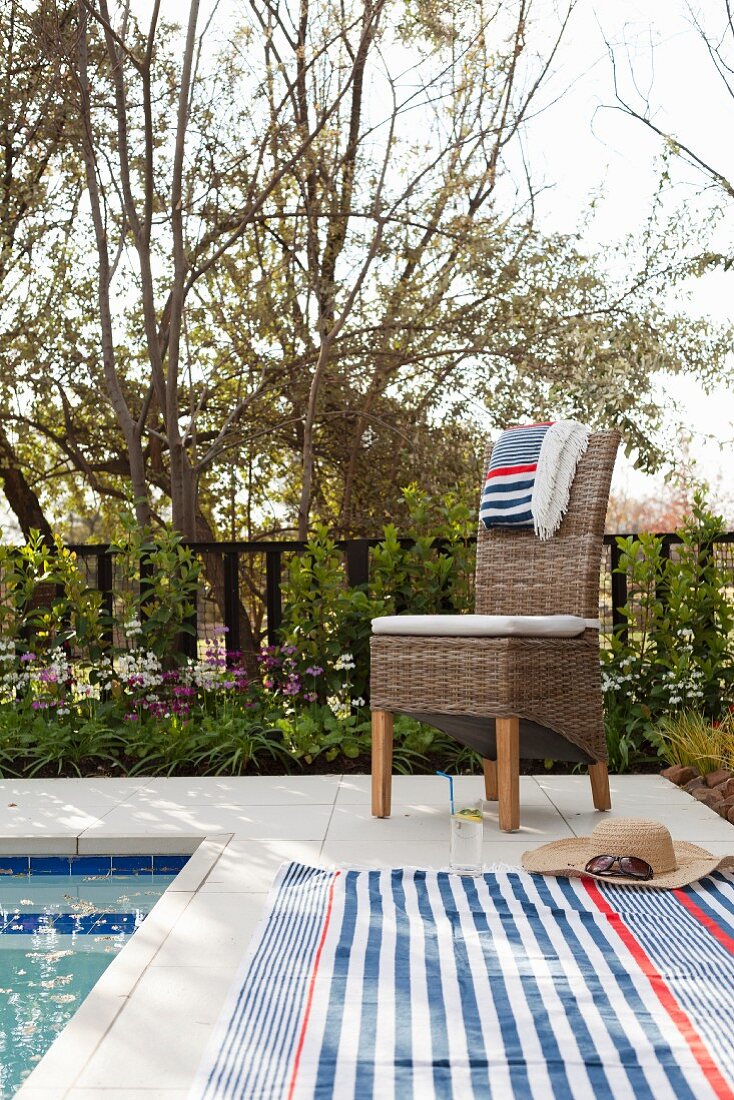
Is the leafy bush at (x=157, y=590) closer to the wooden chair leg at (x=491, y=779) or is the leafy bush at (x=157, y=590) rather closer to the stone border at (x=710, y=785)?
the wooden chair leg at (x=491, y=779)

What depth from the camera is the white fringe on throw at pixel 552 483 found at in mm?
3693

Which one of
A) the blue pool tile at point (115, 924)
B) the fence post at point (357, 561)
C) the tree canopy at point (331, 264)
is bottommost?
the blue pool tile at point (115, 924)

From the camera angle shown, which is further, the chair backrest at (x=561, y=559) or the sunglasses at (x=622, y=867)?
the chair backrest at (x=561, y=559)

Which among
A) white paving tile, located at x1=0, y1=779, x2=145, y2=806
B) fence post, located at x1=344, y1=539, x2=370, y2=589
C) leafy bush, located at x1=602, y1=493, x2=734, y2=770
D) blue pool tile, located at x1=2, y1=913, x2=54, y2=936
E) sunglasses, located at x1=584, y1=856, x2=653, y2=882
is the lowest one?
blue pool tile, located at x1=2, y1=913, x2=54, y2=936

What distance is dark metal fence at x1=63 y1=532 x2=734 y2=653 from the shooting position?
5156 millimetres

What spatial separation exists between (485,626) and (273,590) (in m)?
2.35

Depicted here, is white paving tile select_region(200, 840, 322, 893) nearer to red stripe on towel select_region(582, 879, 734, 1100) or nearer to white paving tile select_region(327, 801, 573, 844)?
white paving tile select_region(327, 801, 573, 844)

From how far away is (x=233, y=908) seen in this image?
2.45m

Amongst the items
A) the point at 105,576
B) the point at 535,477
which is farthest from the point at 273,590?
the point at 535,477

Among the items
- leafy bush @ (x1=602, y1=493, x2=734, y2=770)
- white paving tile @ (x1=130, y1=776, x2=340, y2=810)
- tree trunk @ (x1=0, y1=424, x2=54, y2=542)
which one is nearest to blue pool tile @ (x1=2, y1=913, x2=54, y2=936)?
white paving tile @ (x1=130, y1=776, x2=340, y2=810)

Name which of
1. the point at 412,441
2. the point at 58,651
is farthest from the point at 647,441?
the point at 58,651

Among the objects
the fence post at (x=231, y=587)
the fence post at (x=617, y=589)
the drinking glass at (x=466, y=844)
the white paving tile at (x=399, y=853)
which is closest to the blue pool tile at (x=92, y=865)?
the white paving tile at (x=399, y=853)

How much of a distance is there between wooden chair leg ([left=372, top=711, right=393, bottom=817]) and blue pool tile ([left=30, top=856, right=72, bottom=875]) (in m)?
0.96

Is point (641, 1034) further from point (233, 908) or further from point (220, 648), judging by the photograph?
point (220, 648)
